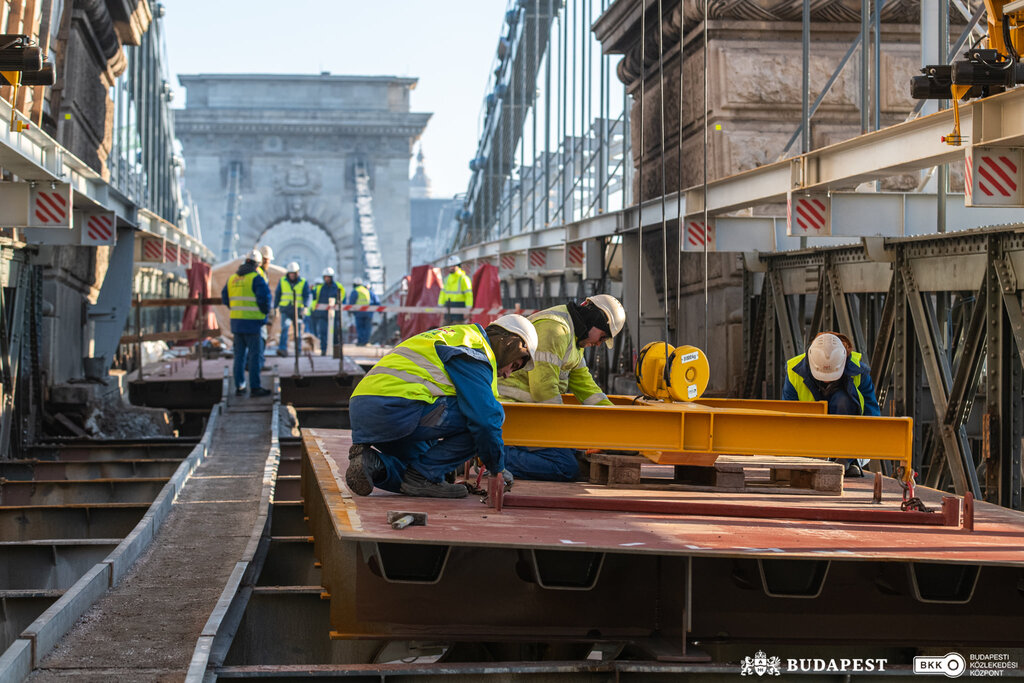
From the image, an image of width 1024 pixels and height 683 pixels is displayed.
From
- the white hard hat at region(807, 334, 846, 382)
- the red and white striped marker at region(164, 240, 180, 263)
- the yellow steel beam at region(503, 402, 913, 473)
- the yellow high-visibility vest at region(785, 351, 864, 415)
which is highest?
the red and white striped marker at region(164, 240, 180, 263)

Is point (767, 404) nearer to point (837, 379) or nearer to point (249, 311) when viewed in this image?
point (837, 379)

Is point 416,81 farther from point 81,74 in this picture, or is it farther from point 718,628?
point 718,628

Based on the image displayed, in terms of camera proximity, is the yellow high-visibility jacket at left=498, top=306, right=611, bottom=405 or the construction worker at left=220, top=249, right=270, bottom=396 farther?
the construction worker at left=220, top=249, right=270, bottom=396

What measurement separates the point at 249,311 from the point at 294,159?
5353 cm

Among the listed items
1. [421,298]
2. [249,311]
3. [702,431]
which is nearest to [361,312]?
[421,298]

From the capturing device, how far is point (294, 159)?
6781 centimetres

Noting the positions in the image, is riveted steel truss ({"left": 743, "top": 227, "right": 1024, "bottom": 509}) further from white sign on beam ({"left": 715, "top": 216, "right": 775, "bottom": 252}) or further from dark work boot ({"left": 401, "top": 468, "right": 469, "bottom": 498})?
dark work boot ({"left": 401, "top": 468, "right": 469, "bottom": 498})

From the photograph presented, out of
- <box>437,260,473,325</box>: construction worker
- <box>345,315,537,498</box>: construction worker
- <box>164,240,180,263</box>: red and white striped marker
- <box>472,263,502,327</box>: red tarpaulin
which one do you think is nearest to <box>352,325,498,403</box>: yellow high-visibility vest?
<box>345,315,537,498</box>: construction worker

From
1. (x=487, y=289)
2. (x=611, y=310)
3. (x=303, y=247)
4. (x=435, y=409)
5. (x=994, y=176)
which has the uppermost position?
(x=303, y=247)

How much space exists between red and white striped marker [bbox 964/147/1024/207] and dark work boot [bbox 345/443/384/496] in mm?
3947

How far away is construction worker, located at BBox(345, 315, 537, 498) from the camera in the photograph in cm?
646

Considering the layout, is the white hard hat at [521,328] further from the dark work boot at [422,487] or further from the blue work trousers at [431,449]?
the dark work boot at [422,487]

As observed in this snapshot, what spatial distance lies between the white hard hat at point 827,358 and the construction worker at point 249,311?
8240 mm

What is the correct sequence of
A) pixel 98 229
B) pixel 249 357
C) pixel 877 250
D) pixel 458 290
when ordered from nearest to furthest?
pixel 877 250 < pixel 98 229 < pixel 249 357 < pixel 458 290
